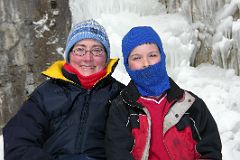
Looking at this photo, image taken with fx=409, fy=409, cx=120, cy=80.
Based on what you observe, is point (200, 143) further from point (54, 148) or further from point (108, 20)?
point (108, 20)

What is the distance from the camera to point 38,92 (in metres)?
2.94

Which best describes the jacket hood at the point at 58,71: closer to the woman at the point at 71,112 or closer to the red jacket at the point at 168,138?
the woman at the point at 71,112


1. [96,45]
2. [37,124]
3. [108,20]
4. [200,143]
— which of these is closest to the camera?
[200,143]

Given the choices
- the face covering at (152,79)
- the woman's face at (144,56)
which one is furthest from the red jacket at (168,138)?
the woman's face at (144,56)

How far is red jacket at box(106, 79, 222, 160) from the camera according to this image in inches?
103

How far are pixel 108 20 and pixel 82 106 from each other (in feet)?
10.8

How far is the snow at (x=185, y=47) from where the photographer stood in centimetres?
484

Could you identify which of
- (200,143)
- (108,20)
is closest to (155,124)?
(200,143)

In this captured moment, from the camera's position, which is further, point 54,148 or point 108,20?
point 108,20

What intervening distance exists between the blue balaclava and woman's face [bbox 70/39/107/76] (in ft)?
0.96

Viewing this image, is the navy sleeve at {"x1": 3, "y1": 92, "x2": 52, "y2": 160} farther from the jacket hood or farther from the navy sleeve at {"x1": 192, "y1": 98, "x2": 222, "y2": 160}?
the navy sleeve at {"x1": 192, "y1": 98, "x2": 222, "y2": 160}

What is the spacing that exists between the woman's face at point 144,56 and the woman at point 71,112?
0.34 meters

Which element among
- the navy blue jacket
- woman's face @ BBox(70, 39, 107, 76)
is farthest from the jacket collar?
woman's face @ BBox(70, 39, 107, 76)

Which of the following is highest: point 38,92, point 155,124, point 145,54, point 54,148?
point 145,54
